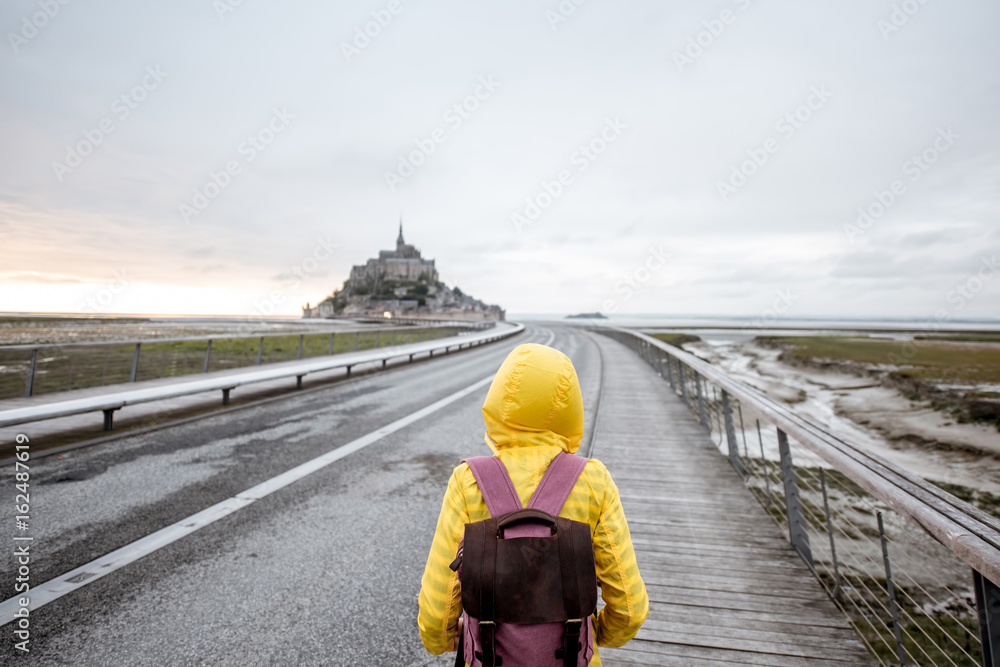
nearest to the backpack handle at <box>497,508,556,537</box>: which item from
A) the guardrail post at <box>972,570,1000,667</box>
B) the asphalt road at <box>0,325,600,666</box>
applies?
the guardrail post at <box>972,570,1000,667</box>

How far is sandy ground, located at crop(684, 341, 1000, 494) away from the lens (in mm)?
9938

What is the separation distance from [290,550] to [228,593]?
0.58 meters

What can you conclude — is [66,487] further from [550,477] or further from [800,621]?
[800,621]

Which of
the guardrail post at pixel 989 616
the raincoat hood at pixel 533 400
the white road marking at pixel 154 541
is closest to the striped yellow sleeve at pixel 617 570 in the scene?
the raincoat hood at pixel 533 400

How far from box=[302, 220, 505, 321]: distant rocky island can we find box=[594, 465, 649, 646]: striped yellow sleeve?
4938 inches

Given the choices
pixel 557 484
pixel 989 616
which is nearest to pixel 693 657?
pixel 989 616

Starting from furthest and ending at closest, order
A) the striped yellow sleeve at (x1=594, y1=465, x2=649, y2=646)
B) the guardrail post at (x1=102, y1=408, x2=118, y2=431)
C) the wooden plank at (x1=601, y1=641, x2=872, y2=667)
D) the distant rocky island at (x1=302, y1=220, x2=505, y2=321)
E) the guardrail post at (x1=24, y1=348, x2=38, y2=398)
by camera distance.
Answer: the distant rocky island at (x1=302, y1=220, x2=505, y2=321) → the guardrail post at (x1=24, y1=348, x2=38, y2=398) → the guardrail post at (x1=102, y1=408, x2=118, y2=431) → the wooden plank at (x1=601, y1=641, x2=872, y2=667) → the striped yellow sleeve at (x1=594, y1=465, x2=649, y2=646)

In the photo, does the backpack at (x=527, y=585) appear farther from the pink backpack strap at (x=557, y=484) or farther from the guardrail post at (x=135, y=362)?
the guardrail post at (x=135, y=362)

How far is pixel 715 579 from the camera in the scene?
3.07 metres

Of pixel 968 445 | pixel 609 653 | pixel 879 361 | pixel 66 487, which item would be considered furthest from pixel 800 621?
pixel 879 361

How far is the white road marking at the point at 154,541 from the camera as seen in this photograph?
9.40 feet

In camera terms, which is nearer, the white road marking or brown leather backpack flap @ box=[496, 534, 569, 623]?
brown leather backpack flap @ box=[496, 534, 569, 623]

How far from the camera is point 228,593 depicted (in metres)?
3.00

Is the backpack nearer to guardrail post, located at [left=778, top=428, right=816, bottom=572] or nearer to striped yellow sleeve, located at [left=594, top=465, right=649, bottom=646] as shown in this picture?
striped yellow sleeve, located at [left=594, top=465, right=649, bottom=646]
